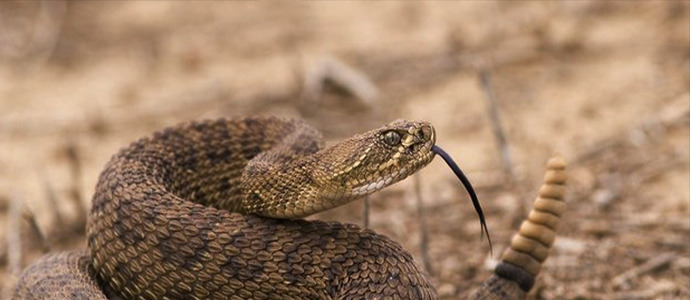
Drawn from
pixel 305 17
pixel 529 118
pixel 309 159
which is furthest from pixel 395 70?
pixel 309 159

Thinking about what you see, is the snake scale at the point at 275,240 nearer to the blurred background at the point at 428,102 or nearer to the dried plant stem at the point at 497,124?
the blurred background at the point at 428,102

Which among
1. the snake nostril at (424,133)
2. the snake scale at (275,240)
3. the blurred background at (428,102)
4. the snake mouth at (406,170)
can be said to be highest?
the snake nostril at (424,133)

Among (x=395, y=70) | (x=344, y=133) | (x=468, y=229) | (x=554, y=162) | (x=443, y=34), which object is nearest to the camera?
(x=554, y=162)

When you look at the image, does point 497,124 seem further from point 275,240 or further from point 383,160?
point 275,240

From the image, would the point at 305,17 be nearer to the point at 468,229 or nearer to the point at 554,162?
the point at 468,229

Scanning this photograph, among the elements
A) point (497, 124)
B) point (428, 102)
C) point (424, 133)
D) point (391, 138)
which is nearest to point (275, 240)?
point (391, 138)

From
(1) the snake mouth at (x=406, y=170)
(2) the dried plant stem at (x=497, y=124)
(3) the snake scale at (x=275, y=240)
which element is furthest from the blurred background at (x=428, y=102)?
(1) the snake mouth at (x=406, y=170)
